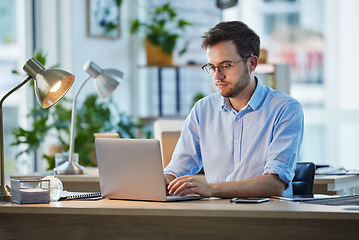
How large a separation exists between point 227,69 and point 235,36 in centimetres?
15

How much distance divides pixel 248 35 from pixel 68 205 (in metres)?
1.09

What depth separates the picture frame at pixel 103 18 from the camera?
5688mm

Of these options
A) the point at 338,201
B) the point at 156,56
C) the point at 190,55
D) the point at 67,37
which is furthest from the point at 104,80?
the point at 190,55

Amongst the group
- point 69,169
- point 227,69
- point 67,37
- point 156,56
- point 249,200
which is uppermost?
point 67,37

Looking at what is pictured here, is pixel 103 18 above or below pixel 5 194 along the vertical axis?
above

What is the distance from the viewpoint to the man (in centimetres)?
276

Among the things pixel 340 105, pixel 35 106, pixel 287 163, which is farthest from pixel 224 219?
pixel 340 105

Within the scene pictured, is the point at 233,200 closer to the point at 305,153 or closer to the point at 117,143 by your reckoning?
the point at 117,143

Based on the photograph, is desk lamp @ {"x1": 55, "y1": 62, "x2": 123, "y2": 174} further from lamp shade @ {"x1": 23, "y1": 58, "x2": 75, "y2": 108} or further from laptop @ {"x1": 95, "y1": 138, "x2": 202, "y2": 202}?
laptop @ {"x1": 95, "y1": 138, "x2": 202, "y2": 202}

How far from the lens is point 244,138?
2.93 meters

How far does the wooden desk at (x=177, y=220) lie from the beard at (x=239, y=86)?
0.53 metres

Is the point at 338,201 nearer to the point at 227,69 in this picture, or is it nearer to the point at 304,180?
the point at 304,180

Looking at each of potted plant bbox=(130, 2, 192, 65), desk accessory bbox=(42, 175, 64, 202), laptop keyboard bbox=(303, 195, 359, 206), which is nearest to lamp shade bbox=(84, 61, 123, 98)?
desk accessory bbox=(42, 175, 64, 202)

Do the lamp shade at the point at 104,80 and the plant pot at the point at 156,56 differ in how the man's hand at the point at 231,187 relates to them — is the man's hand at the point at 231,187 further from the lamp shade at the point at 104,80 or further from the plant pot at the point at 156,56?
the plant pot at the point at 156,56
